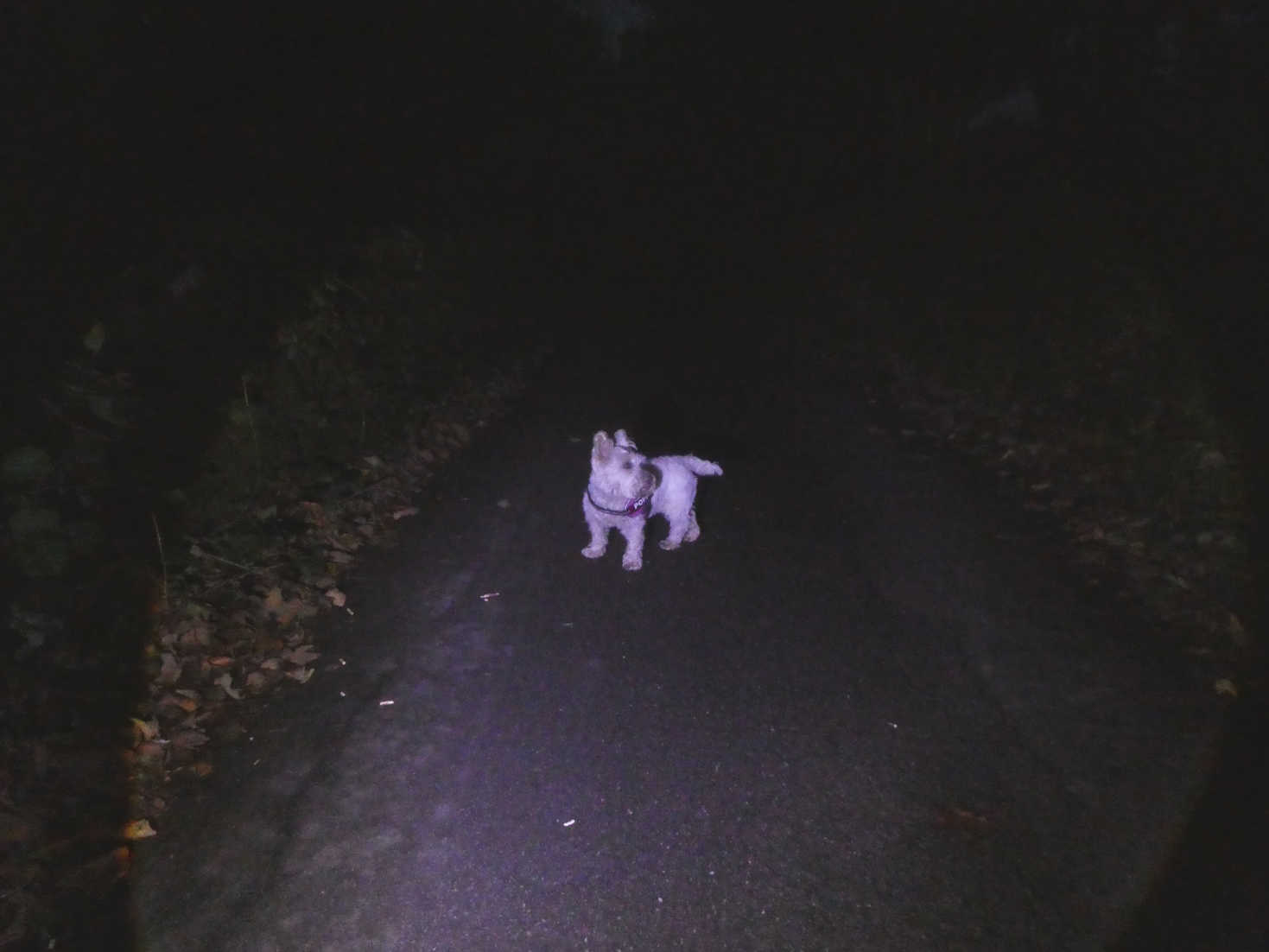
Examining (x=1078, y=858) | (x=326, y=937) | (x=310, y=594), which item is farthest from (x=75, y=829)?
(x=1078, y=858)

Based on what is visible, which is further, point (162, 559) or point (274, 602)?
point (274, 602)

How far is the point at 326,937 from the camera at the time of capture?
3328 mm

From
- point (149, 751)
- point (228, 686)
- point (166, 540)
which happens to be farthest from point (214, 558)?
point (149, 751)

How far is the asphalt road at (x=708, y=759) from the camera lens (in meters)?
3.41

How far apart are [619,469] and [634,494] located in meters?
0.22

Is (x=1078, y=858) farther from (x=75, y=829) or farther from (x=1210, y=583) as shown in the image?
(x=75, y=829)

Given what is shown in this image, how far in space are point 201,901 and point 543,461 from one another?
5.16 meters

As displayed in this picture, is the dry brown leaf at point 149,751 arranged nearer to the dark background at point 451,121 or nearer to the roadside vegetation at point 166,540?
the roadside vegetation at point 166,540

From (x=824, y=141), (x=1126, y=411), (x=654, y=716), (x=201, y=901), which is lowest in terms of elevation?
(x=201, y=901)

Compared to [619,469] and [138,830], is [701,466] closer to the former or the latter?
[619,469]

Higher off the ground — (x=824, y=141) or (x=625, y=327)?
(x=824, y=141)

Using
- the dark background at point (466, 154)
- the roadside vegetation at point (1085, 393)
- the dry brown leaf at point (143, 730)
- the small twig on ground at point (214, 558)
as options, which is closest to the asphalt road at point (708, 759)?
the dry brown leaf at point (143, 730)

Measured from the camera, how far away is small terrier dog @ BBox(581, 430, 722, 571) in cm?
544

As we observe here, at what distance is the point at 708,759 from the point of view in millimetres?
4191
